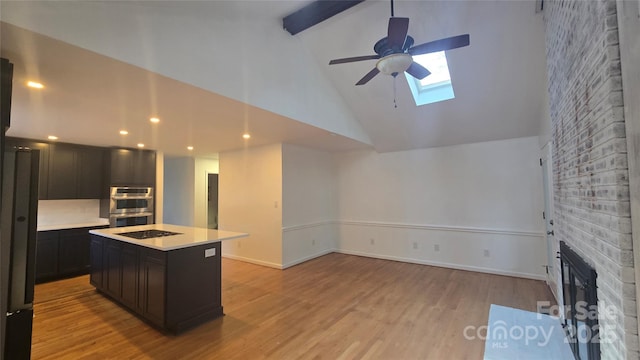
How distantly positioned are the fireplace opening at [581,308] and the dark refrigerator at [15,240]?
12.1ft

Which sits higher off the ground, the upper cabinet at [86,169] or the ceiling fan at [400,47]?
the ceiling fan at [400,47]

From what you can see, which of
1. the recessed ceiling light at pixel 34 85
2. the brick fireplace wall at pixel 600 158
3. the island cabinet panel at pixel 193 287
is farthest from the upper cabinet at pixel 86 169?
the brick fireplace wall at pixel 600 158

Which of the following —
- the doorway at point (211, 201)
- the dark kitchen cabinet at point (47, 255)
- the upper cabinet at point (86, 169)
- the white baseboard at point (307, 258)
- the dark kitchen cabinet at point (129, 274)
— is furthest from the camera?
the doorway at point (211, 201)

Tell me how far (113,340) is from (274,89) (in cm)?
→ 316

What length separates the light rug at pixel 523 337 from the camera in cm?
240

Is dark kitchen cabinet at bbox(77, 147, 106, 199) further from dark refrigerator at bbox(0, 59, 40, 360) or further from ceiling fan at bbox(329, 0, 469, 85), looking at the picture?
ceiling fan at bbox(329, 0, 469, 85)

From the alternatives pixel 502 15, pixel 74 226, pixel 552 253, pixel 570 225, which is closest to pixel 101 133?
pixel 74 226

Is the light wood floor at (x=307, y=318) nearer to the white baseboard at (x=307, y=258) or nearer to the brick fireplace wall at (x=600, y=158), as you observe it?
the white baseboard at (x=307, y=258)

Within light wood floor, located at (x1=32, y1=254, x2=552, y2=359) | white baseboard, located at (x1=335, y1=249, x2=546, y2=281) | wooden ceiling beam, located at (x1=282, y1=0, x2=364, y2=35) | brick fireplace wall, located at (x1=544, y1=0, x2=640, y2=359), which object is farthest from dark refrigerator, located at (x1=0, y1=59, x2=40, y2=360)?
white baseboard, located at (x1=335, y1=249, x2=546, y2=281)

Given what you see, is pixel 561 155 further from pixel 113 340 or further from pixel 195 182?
pixel 195 182

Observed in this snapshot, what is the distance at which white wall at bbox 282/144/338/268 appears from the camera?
532cm

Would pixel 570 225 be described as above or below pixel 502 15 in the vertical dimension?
below

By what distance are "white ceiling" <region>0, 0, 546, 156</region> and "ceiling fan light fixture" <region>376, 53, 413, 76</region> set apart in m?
1.32

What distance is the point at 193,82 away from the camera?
8.24 feet
